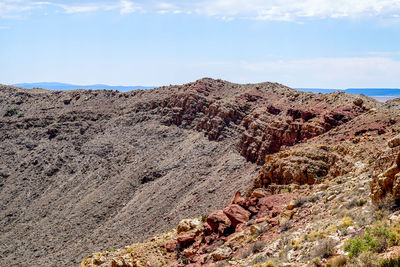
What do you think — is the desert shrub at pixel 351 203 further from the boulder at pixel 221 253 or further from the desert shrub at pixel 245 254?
the boulder at pixel 221 253

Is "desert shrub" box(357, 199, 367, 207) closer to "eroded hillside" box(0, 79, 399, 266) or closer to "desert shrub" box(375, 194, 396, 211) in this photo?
"eroded hillside" box(0, 79, 399, 266)

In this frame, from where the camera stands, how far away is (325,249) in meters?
10.2

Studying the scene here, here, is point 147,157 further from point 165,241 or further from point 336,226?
point 336,226

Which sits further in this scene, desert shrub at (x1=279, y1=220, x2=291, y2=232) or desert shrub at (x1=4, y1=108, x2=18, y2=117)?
desert shrub at (x1=4, y1=108, x2=18, y2=117)

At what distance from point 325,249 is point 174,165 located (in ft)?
117

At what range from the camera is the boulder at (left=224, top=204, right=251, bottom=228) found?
17922 mm

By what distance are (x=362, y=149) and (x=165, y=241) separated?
39.8 feet

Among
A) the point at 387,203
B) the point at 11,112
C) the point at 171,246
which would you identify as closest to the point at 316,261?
the point at 387,203

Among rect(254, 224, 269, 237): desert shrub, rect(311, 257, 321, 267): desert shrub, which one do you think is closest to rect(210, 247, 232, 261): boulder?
rect(254, 224, 269, 237): desert shrub

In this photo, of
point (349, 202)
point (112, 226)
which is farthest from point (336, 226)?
point (112, 226)

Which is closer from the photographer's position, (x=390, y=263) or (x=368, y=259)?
(x=390, y=263)

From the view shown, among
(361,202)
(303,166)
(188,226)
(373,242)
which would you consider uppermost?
(361,202)

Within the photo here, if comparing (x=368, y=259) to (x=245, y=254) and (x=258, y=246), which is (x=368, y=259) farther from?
(x=245, y=254)

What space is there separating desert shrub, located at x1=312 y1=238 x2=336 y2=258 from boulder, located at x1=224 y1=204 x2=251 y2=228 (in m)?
7.44
